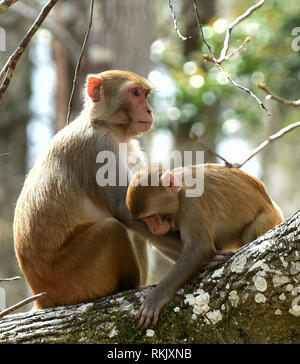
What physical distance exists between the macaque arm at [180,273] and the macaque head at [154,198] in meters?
0.26

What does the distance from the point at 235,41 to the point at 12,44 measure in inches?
319

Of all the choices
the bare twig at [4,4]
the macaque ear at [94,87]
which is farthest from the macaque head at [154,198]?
the bare twig at [4,4]

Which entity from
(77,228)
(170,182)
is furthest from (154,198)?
(77,228)

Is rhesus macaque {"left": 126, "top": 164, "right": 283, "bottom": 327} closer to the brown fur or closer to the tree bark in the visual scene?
the brown fur

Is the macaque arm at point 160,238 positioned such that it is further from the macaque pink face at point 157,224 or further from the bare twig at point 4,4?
the bare twig at point 4,4

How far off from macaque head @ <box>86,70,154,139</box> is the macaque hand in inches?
83.1

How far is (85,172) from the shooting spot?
5711 millimetres

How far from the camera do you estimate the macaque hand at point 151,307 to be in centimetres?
450

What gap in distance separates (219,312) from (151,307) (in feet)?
1.87

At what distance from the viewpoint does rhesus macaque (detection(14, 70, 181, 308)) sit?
17.5ft

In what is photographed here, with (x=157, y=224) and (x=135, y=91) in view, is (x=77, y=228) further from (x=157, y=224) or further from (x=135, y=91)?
(x=135, y=91)

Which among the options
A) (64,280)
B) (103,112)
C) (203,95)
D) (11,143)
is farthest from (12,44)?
(64,280)

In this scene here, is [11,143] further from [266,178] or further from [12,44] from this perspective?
[266,178]
